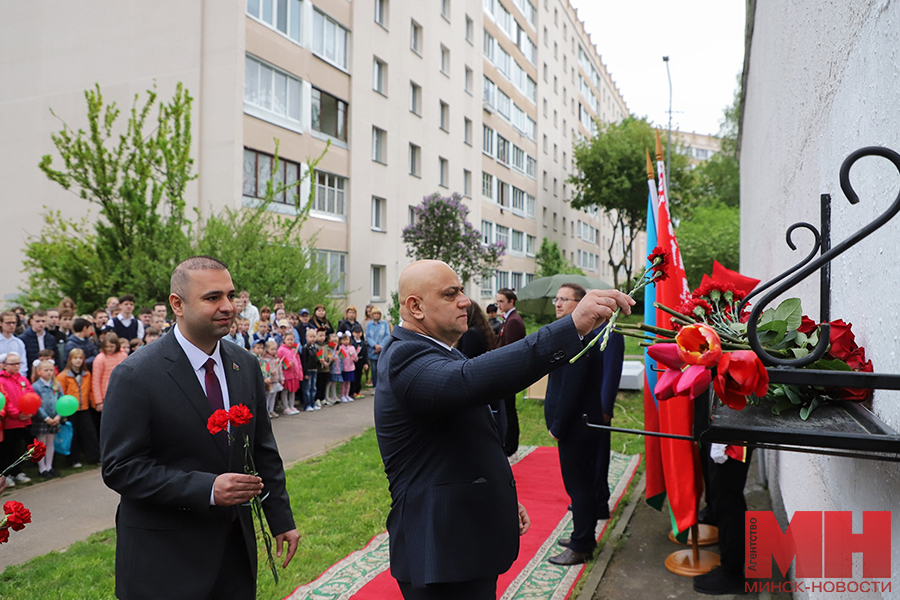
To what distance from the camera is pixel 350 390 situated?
1509 centimetres

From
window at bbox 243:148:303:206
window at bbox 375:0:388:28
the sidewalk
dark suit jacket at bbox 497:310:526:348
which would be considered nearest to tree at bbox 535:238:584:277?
window at bbox 375:0:388:28

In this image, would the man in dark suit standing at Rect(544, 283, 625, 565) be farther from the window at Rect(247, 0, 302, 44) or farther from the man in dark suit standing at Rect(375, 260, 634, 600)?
the window at Rect(247, 0, 302, 44)

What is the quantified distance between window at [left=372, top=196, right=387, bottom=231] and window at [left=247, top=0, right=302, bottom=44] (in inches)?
255

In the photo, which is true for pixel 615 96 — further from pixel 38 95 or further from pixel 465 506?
pixel 465 506

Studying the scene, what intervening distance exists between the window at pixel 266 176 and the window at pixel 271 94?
3.63 feet

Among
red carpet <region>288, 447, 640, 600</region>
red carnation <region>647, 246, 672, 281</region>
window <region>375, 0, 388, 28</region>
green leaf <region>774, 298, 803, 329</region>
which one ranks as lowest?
red carpet <region>288, 447, 640, 600</region>

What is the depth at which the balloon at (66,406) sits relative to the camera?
821 cm

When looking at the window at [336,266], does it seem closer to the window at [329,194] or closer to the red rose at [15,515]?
the window at [329,194]

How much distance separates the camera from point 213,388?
2.95 m

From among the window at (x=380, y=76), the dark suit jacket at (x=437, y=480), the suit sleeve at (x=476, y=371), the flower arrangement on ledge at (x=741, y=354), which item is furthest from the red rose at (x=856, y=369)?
the window at (x=380, y=76)

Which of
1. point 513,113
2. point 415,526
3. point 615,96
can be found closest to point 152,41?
point 415,526

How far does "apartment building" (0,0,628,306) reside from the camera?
18000 mm

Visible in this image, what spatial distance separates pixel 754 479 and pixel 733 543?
3.28 meters

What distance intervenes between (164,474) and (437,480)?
106 cm
